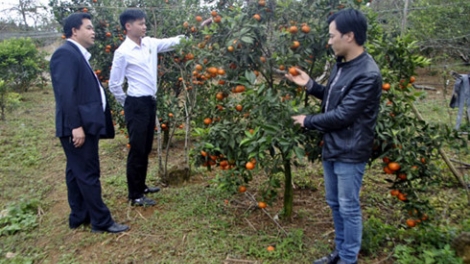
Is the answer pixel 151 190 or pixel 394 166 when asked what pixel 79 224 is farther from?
pixel 394 166

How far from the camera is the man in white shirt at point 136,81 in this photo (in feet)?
11.6

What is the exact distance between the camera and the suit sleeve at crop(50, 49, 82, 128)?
2.94 meters

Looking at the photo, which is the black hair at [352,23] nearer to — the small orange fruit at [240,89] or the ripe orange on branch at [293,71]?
the ripe orange on branch at [293,71]

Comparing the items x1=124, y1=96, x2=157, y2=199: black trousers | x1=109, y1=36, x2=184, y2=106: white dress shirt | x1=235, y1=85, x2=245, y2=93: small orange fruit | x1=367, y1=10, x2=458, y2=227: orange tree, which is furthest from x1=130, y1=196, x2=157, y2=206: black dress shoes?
x1=367, y1=10, x2=458, y2=227: orange tree

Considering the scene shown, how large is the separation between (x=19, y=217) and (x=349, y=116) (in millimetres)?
3340

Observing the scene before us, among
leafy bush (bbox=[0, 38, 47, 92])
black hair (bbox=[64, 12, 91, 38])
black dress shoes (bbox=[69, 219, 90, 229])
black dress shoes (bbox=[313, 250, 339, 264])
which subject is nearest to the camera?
black dress shoes (bbox=[313, 250, 339, 264])

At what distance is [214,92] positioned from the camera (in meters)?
3.27

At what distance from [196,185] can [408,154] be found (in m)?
2.49

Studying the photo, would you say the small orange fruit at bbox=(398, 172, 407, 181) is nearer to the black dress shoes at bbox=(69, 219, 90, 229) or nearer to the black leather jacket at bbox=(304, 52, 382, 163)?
the black leather jacket at bbox=(304, 52, 382, 163)

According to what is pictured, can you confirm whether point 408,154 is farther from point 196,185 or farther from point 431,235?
point 196,185

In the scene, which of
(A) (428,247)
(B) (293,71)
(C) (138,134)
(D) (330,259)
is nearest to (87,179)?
(C) (138,134)

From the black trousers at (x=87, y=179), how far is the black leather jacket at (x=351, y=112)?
6.13 ft

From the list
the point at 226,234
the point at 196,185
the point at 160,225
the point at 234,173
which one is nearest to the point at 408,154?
the point at 234,173

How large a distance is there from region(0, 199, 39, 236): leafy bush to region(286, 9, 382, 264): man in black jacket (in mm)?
2810
